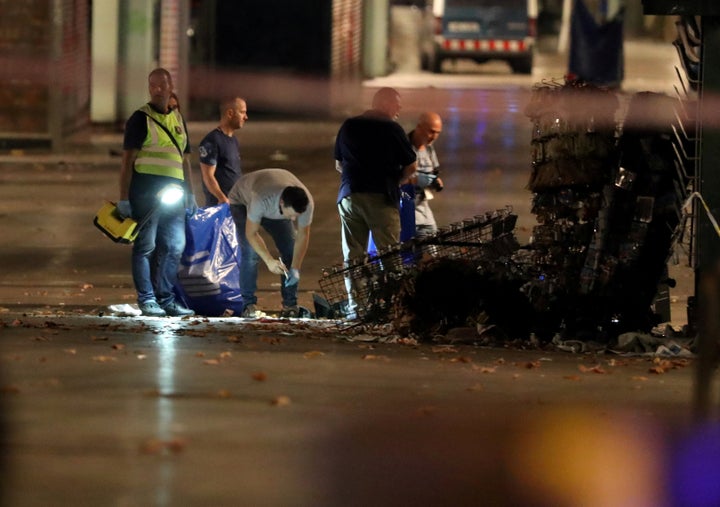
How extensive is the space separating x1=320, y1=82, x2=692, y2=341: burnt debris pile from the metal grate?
0.41 ft

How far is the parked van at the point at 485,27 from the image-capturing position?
37.8 meters

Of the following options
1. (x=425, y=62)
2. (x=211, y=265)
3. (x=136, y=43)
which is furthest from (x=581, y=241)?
(x=425, y=62)

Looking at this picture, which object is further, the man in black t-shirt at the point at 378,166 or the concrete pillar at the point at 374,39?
the concrete pillar at the point at 374,39

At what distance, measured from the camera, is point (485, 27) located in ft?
125

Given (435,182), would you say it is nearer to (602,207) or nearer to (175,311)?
(175,311)

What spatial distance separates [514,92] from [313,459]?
93.2 feet

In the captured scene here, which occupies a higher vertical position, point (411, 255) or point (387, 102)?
point (387, 102)

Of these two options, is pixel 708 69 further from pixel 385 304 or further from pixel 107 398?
pixel 107 398

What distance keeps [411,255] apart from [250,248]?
1785mm

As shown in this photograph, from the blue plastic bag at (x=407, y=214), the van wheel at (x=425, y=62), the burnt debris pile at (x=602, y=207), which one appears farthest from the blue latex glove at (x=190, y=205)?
the van wheel at (x=425, y=62)

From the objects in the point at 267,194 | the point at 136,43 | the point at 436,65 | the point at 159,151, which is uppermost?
the point at 136,43

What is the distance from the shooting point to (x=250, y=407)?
23.9 ft

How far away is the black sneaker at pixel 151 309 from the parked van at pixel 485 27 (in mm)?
27511

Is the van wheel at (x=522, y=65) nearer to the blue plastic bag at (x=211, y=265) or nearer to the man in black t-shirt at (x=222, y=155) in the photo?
the man in black t-shirt at (x=222, y=155)
